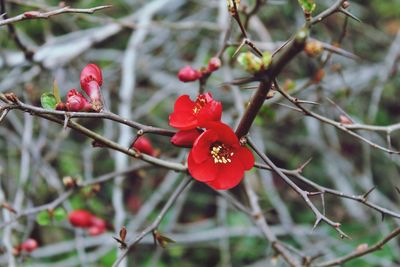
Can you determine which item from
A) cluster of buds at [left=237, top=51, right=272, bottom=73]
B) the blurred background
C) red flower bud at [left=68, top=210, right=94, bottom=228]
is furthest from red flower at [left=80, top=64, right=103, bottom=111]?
the blurred background

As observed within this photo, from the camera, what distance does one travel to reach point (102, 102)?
1.11 metres

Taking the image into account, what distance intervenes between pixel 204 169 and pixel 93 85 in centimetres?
32

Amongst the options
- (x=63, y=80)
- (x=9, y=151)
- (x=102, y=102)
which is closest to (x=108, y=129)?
(x=63, y=80)

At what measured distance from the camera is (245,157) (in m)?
1.16

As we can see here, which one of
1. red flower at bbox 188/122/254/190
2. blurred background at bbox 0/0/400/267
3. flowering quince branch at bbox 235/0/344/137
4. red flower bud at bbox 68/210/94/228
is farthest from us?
blurred background at bbox 0/0/400/267

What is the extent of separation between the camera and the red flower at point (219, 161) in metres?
1.14

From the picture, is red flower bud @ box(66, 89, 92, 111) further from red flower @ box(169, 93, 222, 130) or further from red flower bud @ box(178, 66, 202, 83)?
red flower bud @ box(178, 66, 202, 83)

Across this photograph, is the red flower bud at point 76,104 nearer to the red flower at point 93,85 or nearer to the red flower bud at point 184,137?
the red flower at point 93,85

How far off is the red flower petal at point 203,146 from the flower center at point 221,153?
0.02m

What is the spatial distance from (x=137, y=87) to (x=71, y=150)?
60 centimetres

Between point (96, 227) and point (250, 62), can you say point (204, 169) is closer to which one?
point (250, 62)

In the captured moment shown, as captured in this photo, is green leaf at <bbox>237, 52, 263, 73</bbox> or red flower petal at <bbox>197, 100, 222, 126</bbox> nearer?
green leaf at <bbox>237, 52, 263, 73</bbox>

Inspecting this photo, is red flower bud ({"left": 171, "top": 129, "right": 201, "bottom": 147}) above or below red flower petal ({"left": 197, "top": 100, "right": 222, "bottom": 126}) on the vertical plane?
below

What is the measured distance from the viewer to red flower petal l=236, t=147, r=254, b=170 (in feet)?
3.77
